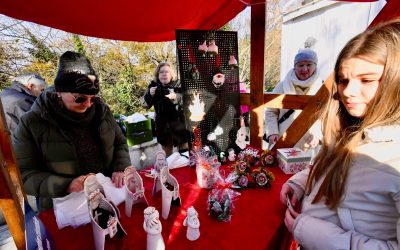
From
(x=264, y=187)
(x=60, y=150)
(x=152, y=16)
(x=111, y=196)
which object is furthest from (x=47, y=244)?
(x=152, y=16)

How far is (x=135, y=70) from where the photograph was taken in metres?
6.77

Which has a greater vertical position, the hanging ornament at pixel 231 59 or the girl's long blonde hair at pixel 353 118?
the hanging ornament at pixel 231 59

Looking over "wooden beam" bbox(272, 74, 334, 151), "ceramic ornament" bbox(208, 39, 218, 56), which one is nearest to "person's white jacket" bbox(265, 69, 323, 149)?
"wooden beam" bbox(272, 74, 334, 151)

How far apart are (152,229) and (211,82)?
46.1 inches

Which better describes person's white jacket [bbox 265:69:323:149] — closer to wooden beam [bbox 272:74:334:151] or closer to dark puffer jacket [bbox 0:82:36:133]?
wooden beam [bbox 272:74:334:151]

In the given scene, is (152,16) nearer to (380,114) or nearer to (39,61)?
(380,114)

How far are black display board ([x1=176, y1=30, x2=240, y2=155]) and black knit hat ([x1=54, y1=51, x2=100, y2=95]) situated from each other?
0.62 m

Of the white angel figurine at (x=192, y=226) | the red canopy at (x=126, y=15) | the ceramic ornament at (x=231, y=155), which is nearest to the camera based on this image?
the white angel figurine at (x=192, y=226)

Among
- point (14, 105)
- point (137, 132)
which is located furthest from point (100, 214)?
point (137, 132)

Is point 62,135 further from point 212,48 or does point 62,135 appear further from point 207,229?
point 212,48

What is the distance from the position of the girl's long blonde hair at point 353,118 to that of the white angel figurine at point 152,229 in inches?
24.9

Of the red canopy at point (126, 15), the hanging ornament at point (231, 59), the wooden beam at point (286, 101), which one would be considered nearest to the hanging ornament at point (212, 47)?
the hanging ornament at point (231, 59)

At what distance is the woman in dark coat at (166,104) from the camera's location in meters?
2.96

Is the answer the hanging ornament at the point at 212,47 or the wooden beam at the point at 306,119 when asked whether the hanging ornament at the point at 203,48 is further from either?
the wooden beam at the point at 306,119
